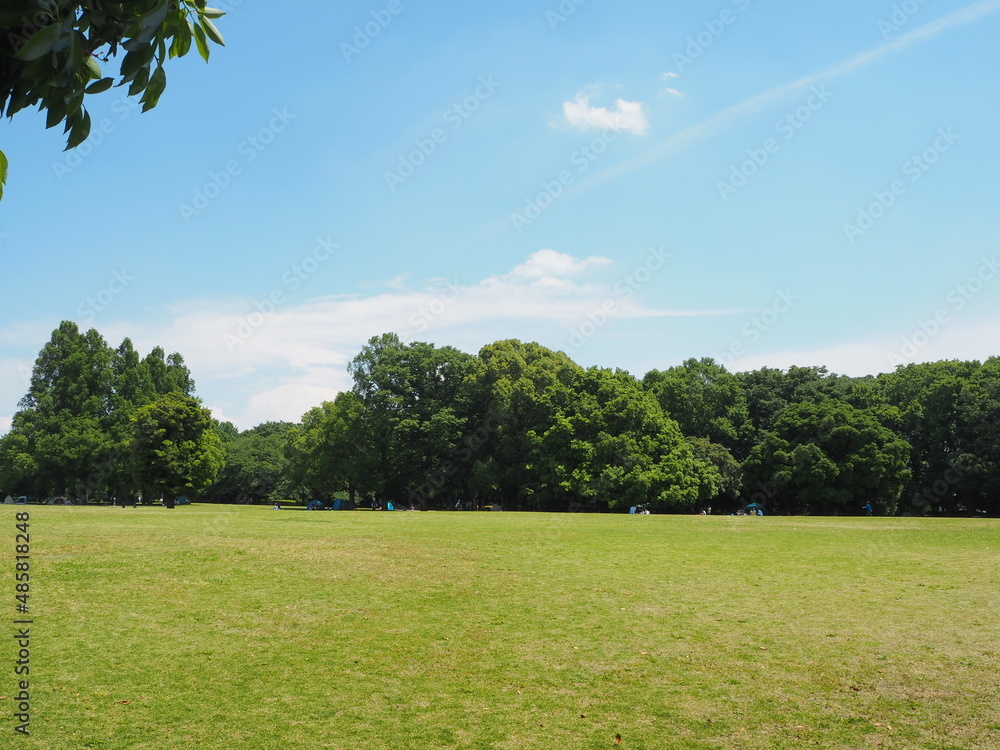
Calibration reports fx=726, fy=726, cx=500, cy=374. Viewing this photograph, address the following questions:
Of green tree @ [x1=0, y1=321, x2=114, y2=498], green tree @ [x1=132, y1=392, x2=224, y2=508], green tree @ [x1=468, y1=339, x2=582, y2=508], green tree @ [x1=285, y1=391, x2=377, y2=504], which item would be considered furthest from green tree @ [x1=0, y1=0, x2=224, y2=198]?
green tree @ [x1=0, y1=321, x2=114, y2=498]

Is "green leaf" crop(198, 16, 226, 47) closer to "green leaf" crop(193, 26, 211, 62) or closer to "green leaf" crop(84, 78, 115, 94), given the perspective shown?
"green leaf" crop(193, 26, 211, 62)

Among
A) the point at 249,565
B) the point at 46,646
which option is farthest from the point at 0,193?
the point at 249,565

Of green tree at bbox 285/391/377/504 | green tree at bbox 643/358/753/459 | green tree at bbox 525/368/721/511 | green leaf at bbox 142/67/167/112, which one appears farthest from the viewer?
green tree at bbox 643/358/753/459

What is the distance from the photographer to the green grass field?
7.87m

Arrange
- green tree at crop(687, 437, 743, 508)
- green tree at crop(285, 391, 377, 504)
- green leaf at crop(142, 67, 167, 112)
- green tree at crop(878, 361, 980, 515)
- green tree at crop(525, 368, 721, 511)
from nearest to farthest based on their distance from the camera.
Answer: green leaf at crop(142, 67, 167, 112) < green tree at crop(525, 368, 721, 511) < green tree at crop(878, 361, 980, 515) < green tree at crop(687, 437, 743, 508) < green tree at crop(285, 391, 377, 504)

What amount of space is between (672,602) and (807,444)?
180 feet

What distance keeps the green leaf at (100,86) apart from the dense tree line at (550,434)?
58.5 metres

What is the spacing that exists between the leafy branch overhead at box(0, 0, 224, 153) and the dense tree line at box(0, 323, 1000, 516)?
5827 cm

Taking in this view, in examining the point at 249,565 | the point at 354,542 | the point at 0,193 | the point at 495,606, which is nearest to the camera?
the point at 0,193

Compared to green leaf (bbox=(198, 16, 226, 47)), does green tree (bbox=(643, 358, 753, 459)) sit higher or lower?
higher

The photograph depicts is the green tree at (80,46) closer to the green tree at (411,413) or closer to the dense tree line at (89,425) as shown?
the dense tree line at (89,425)

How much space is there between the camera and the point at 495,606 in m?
14.5

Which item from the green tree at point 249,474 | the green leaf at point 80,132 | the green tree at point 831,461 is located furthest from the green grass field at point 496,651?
the green tree at point 249,474

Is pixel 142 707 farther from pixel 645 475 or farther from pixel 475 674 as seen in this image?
pixel 645 475
